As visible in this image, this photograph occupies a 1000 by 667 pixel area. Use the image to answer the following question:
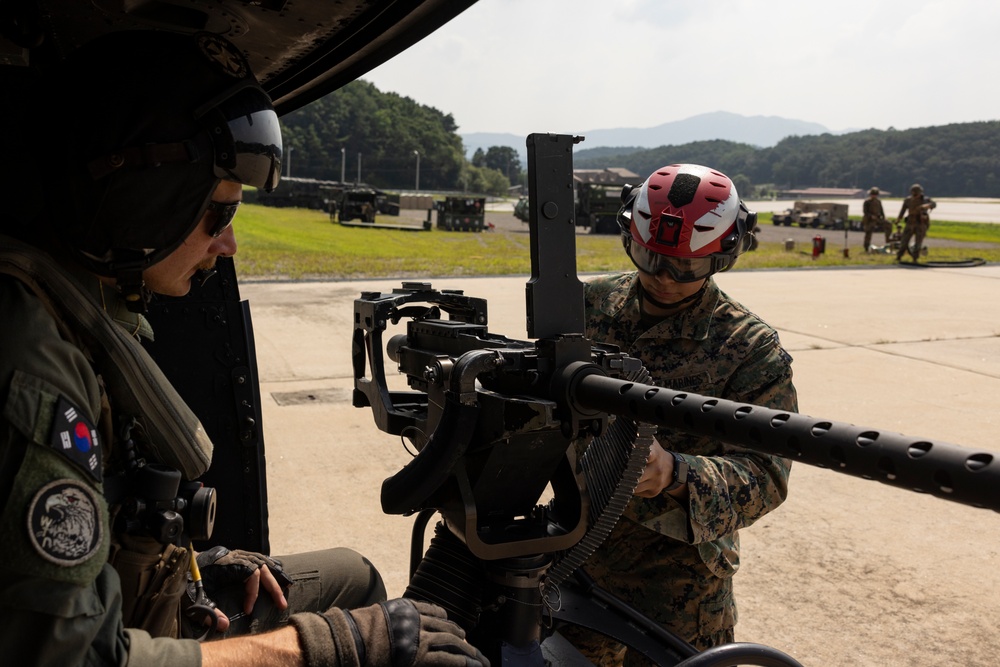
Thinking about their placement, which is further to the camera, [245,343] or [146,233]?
[245,343]

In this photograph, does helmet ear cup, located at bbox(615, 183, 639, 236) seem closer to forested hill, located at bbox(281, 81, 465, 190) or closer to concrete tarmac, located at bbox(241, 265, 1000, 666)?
concrete tarmac, located at bbox(241, 265, 1000, 666)

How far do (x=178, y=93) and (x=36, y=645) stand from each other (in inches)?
42.0

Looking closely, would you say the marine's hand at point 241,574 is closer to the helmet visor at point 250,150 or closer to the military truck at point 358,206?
the helmet visor at point 250,150

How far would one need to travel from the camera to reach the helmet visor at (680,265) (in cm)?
263

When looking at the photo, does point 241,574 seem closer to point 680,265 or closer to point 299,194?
point 680,265

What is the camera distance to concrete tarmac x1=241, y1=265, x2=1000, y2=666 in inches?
158

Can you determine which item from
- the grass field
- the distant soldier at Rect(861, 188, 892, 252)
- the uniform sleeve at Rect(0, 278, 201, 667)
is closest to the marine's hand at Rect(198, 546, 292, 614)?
the uniform sleeve at Rect(0, 278, 201, 667)

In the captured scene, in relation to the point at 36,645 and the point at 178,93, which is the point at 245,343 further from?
the point at 36,645

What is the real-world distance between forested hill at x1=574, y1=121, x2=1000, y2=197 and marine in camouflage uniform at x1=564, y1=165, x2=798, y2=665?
288 feet

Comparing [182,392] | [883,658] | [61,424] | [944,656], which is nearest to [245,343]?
[182,392]

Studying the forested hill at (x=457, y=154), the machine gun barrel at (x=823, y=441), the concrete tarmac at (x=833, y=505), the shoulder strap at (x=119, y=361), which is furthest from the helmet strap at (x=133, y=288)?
the forested hill at (x=457, y=154)

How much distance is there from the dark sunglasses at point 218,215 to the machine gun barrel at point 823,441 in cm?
84

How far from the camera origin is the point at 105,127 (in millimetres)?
1712

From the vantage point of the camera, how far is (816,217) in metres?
44.6
